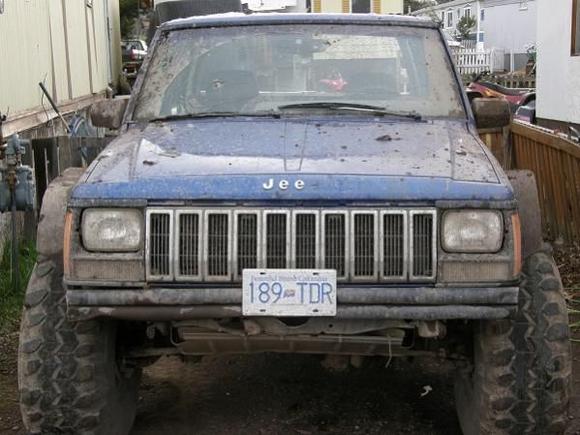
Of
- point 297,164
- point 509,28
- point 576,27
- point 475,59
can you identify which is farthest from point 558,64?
point 509,28

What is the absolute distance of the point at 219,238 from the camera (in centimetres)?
357

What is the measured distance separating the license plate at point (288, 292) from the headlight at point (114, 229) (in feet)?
1.51

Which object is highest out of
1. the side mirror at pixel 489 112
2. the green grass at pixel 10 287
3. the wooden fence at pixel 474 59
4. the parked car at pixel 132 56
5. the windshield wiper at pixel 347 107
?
the windshield wiper at pixel 347 107

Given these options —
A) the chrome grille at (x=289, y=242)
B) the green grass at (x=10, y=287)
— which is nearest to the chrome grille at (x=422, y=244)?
the chrome grille at (x=289, y=242)

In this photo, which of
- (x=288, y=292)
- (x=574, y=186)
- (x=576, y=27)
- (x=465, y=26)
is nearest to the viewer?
(x=288, y=292)

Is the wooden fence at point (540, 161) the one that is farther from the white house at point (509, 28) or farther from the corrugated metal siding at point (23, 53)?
the white house at point (509, 28)

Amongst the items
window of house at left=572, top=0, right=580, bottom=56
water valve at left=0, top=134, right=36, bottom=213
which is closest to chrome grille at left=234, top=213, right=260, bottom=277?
water valve at left=0, top=134, right=36, bottom=213

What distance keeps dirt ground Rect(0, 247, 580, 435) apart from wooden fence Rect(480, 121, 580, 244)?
2.26 metres

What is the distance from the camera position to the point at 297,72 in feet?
16.1

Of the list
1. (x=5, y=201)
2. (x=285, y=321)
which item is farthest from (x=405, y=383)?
(x=5, y=201)

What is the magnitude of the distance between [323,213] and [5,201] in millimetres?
3321

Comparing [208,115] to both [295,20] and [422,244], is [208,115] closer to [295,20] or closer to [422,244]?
[295,20]

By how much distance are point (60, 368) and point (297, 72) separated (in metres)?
2.04

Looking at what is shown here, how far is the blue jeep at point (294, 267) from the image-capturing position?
3.55 meters
